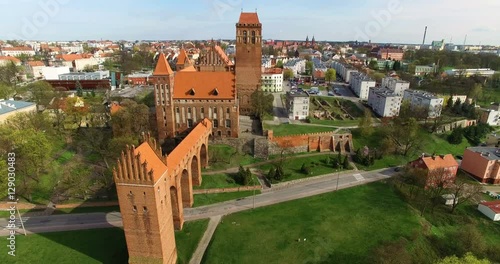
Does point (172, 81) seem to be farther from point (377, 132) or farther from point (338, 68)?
point (338, 68)

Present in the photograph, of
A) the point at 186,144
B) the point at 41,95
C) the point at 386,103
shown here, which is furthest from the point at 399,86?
the point at 41,95

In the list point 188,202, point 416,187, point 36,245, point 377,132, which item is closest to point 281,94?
point 377,132

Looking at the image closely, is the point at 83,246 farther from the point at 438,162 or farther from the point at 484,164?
the point at 484,164

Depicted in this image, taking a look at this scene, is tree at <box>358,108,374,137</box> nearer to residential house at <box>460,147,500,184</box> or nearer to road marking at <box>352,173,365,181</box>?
road marking at <box>352,173,365,181</box>

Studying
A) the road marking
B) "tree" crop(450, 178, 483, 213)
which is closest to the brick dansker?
the road marking

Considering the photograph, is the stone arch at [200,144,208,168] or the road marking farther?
the road marking

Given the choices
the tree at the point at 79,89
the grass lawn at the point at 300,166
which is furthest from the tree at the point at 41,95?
the grass lawn at the point at 300,166
